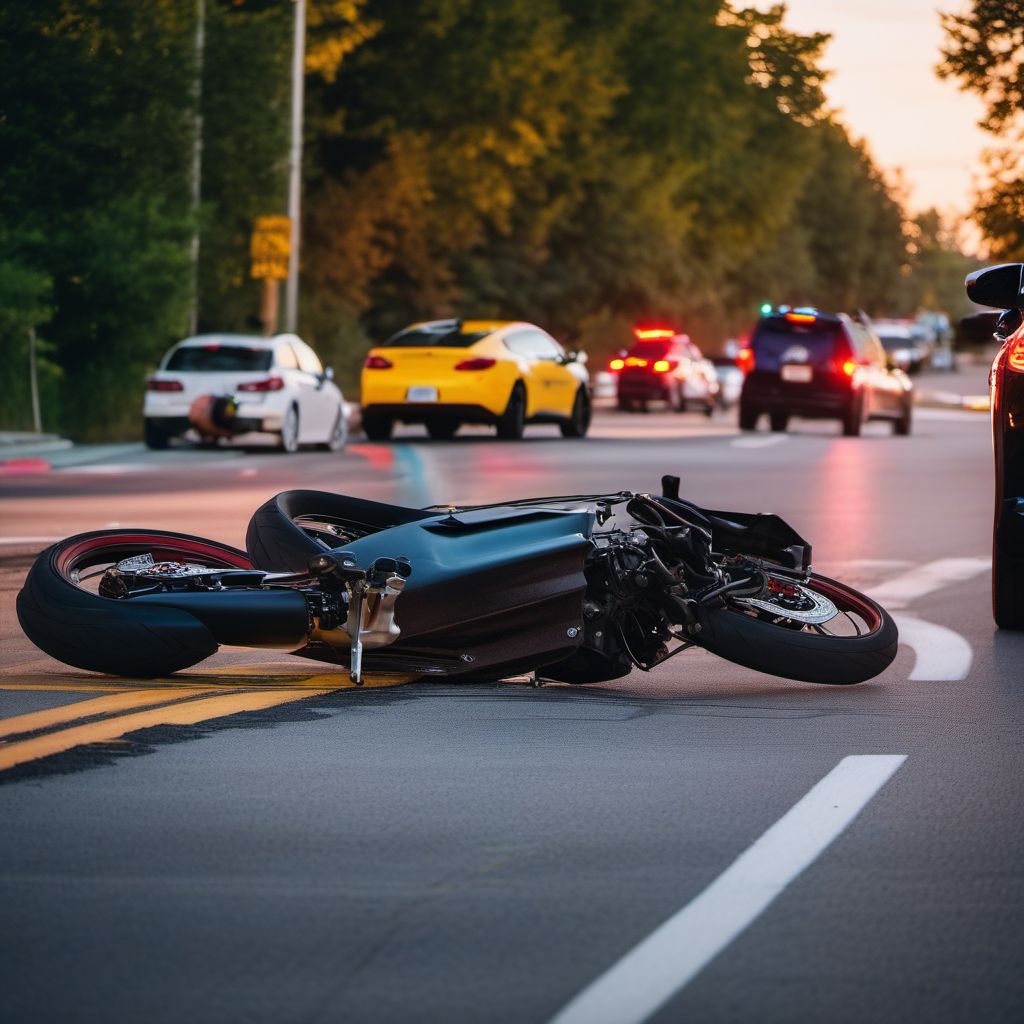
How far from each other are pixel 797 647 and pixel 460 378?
2460 cm

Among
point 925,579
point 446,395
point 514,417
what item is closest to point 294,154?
point 514,417

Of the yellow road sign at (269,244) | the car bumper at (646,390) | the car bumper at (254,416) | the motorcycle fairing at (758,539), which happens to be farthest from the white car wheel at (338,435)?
the motorcycle fairing at (758,539)

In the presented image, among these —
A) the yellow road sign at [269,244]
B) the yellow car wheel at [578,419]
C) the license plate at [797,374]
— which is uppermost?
the yellow road sign at [269,244]

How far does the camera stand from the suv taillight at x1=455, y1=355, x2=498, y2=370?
3400cm

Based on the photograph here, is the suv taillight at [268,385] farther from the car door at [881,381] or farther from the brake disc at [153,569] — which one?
the brake disc at [153,569]

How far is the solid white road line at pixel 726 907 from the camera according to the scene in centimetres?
525

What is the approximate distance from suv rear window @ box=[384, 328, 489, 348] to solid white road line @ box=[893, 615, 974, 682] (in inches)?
865

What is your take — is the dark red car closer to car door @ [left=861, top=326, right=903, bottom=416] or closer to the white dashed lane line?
the white dashed lane line

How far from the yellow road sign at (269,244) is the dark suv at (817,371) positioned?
1119 centimetres

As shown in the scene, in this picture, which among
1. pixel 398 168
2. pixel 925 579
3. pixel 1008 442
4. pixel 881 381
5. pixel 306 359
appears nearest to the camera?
pixel 1008 442

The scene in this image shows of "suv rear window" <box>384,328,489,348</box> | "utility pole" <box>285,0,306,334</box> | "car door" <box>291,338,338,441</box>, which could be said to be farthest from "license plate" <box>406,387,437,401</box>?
"utility pole" <box>285,0,306,334</box>

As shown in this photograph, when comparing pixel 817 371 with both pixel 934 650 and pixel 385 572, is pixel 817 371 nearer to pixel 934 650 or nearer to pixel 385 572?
pixel 934 650

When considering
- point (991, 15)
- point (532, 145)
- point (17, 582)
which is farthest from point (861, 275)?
point (17, 582)

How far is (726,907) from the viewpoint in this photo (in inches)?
239
